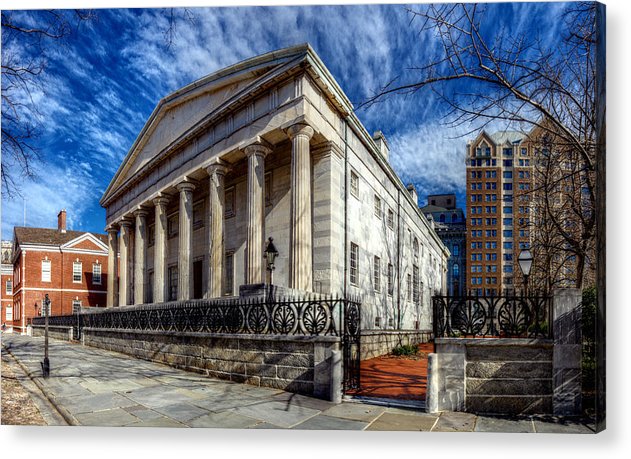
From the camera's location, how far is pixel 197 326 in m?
10.1

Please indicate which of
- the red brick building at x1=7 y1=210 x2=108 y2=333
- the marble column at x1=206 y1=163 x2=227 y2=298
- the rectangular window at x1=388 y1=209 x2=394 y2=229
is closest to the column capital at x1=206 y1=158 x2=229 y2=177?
the marble column at x1=206 y1=163 x2=227 y2=298

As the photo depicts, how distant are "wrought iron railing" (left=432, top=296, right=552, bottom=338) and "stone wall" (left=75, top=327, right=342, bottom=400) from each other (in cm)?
180

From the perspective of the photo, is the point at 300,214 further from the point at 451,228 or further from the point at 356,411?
the point at 356,411

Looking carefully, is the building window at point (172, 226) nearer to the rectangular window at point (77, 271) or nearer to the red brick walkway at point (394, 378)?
the rectangular window at point (77, 271)

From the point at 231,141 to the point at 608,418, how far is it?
11383 millimetres

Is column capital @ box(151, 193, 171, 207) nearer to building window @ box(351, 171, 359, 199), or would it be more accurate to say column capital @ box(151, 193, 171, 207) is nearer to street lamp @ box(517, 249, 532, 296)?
building window @ box(351, 171, 359, 199)

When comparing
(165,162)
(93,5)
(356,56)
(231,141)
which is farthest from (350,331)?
(165,162)

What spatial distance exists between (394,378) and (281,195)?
7276 millimetres

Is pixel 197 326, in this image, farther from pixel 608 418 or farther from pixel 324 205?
pixel 608 418

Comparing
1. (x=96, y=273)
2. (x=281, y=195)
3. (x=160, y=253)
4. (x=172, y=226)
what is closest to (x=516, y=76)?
(x=281, y=195)

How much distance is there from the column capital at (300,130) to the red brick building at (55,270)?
582cm

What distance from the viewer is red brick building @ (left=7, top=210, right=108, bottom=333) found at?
30.7 feet

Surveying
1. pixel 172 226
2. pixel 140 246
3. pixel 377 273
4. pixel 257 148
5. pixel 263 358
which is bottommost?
pixel 263 358

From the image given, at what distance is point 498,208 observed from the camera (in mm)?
8625
